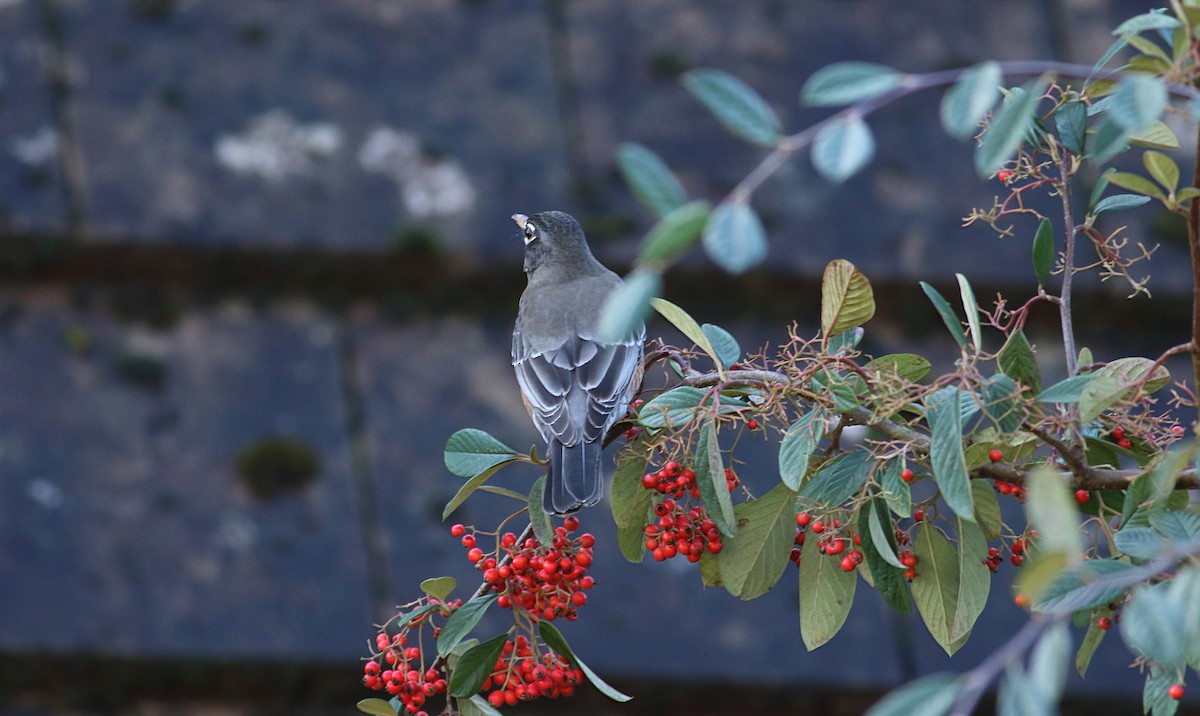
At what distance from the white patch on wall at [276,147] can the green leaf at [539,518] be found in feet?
10.1

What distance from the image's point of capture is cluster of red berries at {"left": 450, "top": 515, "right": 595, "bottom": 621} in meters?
2.27

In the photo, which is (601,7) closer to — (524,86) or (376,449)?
(524,86)

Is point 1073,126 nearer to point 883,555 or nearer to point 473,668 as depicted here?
point 883,555

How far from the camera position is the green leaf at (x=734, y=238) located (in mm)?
1293

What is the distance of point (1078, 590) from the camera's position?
1.60 meters

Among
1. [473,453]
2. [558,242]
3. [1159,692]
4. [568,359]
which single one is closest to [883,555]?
[1159,692]

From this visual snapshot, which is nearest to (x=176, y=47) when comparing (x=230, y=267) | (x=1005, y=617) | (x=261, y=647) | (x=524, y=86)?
(x=230, y=267)

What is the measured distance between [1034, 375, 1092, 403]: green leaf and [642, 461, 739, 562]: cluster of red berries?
0.59m

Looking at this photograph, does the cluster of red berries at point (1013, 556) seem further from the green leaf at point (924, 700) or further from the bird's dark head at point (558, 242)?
the bird's dark head at point (558, 242)

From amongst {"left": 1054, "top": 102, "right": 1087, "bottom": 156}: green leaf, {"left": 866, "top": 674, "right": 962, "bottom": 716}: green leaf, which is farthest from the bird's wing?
{"left": 866, "top": 674, "right": 962, "bottom": 716}: green leaf

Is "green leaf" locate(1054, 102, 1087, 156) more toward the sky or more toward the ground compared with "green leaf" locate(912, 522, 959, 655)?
more toward the sky

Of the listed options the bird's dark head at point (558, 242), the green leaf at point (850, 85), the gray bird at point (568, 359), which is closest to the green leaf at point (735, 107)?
the green leaf at point (850, 85)

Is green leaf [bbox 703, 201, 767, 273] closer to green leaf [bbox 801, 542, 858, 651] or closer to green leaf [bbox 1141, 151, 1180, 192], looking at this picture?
green leaf [bbox 1141, 151, 1180, 192]

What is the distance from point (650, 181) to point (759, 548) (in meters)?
1.06
